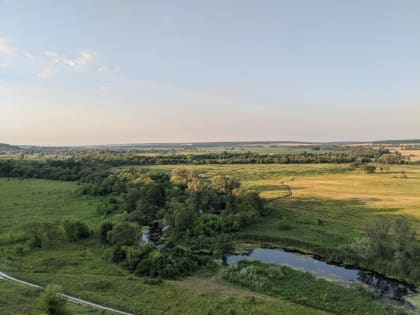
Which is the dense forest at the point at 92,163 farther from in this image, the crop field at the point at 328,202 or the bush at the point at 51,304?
the bush at the point at 51,304

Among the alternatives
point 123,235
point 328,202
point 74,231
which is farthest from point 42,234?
point 328,202

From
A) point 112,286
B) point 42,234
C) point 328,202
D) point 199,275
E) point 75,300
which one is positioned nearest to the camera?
point 75,300

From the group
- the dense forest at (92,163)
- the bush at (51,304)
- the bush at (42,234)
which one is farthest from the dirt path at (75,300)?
the dense forest at (92,163)

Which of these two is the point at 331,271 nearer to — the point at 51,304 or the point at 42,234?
the point at 51,304

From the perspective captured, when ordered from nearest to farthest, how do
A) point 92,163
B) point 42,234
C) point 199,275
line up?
point 199,275 < point 42,234 < point 92,163

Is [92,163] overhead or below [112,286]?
overhead

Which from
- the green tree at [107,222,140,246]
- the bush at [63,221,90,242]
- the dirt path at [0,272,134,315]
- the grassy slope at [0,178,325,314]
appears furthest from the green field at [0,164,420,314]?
the green tree at [107,222,140,246]

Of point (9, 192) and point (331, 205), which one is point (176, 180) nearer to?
point (331, 205)

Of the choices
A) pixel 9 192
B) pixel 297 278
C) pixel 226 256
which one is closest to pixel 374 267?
pixel 297 278
